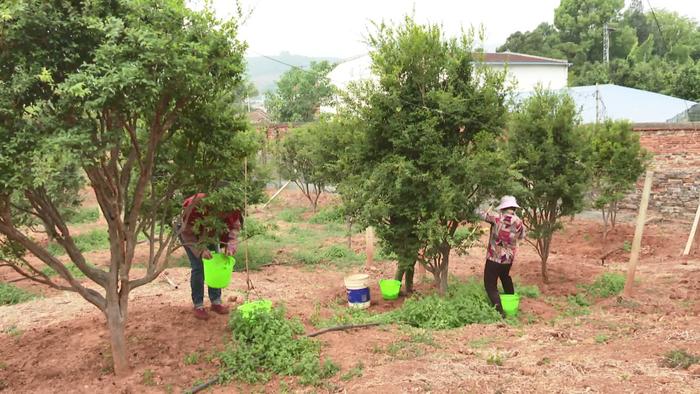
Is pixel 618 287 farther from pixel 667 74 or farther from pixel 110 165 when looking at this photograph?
pixel 667 74

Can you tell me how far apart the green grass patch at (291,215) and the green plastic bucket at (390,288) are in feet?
32.1

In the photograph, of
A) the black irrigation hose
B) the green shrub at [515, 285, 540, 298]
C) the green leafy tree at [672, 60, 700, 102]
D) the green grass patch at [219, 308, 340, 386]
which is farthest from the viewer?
the green leafy tree at [672, 60, 700, 102]

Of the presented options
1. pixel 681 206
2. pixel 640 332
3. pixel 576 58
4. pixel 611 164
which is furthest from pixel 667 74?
pixel 640 332

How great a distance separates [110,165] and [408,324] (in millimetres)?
3512

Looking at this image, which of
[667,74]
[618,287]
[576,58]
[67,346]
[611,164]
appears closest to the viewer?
[67,346]

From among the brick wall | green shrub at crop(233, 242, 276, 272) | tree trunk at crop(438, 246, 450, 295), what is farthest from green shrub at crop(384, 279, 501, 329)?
the brick wall

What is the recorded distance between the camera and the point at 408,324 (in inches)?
238

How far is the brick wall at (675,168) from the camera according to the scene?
13.9 metres

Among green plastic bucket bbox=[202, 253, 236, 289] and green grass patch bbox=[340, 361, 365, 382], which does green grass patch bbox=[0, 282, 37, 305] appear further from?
green grass patch bbox=[340, 361, 365, 382]

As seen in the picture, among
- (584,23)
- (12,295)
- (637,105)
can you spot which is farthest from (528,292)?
Result: (584,23)

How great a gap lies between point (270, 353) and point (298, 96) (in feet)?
111

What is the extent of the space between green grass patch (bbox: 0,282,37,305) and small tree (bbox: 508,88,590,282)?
7.50 meters

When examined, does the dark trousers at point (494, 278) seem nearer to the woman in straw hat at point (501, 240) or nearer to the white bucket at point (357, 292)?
the woman in straw hat at point (501, 240)

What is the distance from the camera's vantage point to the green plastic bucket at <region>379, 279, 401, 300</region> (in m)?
7.42
